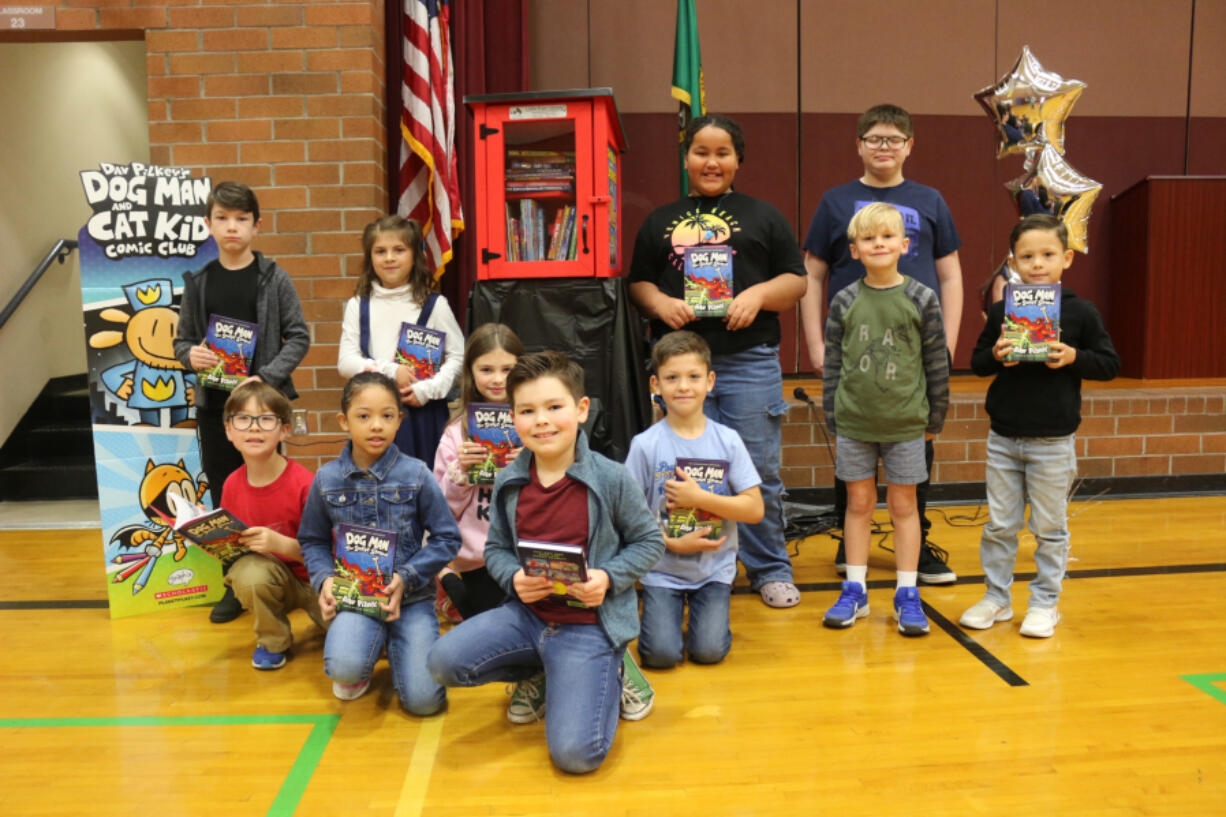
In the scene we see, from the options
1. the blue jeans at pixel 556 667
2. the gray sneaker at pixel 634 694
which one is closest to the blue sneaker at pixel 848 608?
the gray sneaker at pixel 634 694

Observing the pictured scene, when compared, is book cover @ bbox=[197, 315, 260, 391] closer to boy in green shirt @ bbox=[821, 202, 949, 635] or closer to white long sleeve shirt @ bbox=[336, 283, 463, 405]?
white long sleeve shirt @ bbox=[336, 283, 463, 405]

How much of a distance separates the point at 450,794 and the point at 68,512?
12.5ft

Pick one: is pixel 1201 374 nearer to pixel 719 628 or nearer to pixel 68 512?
pixel 719 628

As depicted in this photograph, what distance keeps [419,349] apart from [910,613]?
185 centimetres

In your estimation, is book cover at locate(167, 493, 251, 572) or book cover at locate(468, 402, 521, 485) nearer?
book cover at locate(167, 493, 251, 572)

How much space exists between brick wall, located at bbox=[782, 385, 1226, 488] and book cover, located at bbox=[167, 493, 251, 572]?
122 inches

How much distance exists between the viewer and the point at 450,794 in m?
1.99

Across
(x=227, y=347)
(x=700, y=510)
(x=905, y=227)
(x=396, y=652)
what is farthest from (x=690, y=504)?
(x=227, y=347)

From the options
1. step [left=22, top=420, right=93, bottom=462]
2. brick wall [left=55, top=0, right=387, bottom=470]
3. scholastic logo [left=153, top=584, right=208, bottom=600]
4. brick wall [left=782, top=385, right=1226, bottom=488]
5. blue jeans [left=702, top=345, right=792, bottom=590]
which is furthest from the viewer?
step [left=22, top=420, right=93, bottom=462]

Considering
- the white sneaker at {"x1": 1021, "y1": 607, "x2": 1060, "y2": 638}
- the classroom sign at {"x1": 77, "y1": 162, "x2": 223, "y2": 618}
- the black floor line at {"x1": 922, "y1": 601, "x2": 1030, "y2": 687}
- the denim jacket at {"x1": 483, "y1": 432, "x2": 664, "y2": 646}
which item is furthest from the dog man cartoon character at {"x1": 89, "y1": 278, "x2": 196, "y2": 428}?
the white sneaker at {"x1": 1021, "y1": 607, "x2": 1060, "y2": 638}

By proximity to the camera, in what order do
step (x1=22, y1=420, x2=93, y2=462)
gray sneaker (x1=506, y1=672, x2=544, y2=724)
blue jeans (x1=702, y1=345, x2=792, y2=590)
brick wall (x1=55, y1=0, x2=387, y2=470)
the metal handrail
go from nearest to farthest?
gray sneaker (x1=506, y1=672, x2=544, y2=724) < blue jeans (x1=702, y1=345, x2=792, y2=590) < brick wall (x1=55, y1=0, x2=387, y2=470) < step (x1=22, y1=420, x2=93, y2=462) < the metal handrail

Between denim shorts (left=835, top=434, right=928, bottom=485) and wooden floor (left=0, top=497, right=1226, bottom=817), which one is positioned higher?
denim shorts (left=835, top=434, right=928, bottom=485)

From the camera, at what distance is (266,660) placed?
2.73 meters

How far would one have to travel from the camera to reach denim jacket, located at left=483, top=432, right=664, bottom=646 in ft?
7.38
